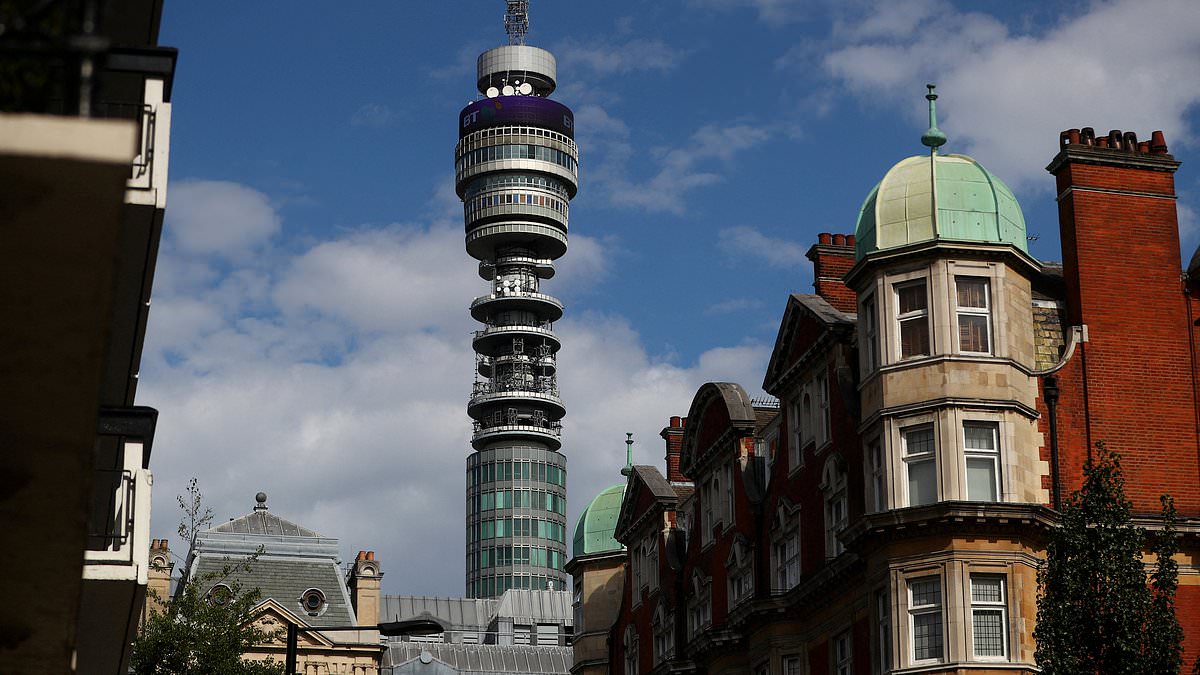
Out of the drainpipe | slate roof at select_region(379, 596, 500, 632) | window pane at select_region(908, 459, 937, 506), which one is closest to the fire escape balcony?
window pane at select_region(908, 459, 937, 506)

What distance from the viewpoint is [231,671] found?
1903 inches

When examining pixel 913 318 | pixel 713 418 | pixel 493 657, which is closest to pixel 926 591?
pixel 913 318

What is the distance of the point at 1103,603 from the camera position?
35.3 meters

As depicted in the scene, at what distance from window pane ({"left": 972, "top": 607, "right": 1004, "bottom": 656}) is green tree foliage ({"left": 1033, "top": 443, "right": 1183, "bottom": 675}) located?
10.5 feet

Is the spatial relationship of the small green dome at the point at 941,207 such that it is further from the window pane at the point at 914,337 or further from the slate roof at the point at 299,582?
the slate roof at the point at 299,582

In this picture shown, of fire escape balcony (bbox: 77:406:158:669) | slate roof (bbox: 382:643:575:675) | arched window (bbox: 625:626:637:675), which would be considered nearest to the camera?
fire escape balcony (bbox: 77:406:158:669)

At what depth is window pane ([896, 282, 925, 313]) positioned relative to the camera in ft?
137

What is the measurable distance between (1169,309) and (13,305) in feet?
120

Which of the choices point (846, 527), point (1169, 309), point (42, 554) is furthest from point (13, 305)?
point (1169, 309)

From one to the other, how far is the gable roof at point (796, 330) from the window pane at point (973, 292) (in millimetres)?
3953

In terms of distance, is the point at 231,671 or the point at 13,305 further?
the point at 231,671

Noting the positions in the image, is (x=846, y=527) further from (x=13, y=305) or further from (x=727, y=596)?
(x=13, y=305)

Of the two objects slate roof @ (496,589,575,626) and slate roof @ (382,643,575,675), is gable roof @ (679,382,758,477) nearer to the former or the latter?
slate roof @ (382,643,575,675)

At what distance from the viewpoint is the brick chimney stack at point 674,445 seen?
6862cm
